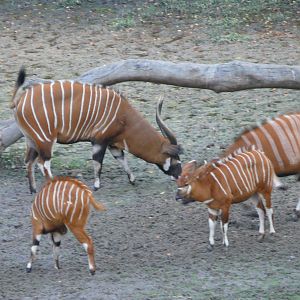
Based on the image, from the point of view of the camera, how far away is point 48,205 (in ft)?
22.5

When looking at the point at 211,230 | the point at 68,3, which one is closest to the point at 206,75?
the point at 211,230

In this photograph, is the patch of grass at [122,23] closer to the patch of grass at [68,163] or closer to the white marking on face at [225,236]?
the patch of grass at [68,163]

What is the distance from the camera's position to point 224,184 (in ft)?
23.9

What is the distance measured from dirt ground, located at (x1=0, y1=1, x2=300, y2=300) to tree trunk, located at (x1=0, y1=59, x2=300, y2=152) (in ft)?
2.44

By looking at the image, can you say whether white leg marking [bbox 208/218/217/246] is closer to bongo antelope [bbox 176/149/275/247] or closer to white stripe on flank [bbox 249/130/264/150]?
bongo antelope [bbox 176/149/275/247]

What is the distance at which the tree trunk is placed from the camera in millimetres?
9258

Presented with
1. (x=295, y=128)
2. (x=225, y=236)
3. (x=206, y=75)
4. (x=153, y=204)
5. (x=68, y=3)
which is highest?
(x=295, y=128)

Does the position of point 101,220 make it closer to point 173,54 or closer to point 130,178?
point 130,178

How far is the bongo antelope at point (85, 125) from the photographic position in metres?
8.63

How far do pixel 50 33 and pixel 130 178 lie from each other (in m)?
5.52

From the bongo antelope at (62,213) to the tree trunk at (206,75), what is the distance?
2496mm

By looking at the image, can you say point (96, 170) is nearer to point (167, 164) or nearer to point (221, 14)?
point (167, 164)

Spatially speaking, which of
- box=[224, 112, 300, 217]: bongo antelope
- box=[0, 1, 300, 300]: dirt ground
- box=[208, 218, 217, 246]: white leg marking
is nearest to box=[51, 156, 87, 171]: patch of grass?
box=[0, 1, 300, 300]: dirt ground

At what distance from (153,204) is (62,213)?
1.83 m
